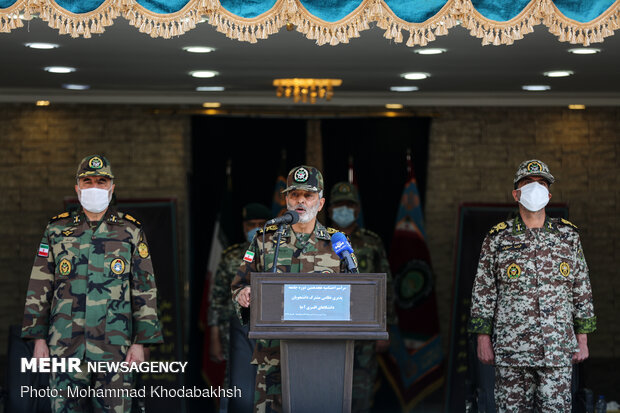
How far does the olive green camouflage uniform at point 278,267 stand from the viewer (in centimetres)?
491

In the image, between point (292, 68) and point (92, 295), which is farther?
point (292, 68)

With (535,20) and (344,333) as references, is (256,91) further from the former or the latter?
(344,333)

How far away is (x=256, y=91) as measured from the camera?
9.55 m

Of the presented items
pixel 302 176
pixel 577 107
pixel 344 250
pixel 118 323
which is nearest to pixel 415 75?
pixel 577 107

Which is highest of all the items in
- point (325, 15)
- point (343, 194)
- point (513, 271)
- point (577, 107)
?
point (325, 15)

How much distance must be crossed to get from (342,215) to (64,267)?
10.5ft

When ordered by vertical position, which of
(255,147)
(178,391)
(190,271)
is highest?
(255,147)

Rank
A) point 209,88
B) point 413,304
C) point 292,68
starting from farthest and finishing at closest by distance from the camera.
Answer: point 413,304 → point 209,88 → point 292,68

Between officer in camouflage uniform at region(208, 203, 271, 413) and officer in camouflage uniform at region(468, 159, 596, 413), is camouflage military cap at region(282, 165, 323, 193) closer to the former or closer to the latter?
officer in camouflage uniform at region(468, 159, 596, 413)

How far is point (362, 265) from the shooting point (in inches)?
309

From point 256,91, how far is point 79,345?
15.3 feet

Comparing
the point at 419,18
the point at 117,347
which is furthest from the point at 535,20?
the point at 117,347

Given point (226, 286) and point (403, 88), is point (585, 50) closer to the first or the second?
point (403, 88)

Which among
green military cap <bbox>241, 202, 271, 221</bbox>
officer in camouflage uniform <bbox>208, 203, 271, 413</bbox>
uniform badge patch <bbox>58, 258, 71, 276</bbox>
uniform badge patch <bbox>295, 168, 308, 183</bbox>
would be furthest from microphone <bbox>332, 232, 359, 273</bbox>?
green military cap <bbox>241, 202, 271, 221</bbox>
